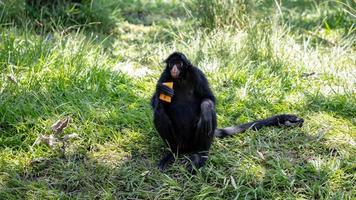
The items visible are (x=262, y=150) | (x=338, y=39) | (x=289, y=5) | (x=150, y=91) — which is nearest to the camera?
(x=262, y=150)

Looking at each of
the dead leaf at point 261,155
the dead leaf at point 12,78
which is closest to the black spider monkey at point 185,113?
the dead leaf at point 261,155

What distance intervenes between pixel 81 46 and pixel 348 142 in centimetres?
328

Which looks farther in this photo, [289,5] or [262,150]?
[289,5]

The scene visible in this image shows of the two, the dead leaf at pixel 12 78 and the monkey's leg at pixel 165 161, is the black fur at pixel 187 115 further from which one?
the dead leaf at pixel 12 78

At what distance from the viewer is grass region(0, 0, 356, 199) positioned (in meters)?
4.39

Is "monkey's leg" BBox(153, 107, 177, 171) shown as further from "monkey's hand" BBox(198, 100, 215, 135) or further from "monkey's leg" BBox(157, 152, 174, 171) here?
"monkey's hand" BBox(198, 100, 215, 135)

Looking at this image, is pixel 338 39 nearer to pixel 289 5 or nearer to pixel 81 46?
pixel 289 5

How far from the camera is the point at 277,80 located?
20.3ft

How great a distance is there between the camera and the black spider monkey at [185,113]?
4.40 m

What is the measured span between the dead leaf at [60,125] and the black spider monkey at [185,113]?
847 mm

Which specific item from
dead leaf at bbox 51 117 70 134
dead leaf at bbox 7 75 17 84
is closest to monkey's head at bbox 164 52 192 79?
dead leaf at bbox 51 117 70 134

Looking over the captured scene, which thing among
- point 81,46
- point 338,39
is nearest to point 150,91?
point 81,46

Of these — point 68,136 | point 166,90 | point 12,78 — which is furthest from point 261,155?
point 12,78

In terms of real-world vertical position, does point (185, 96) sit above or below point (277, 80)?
above
